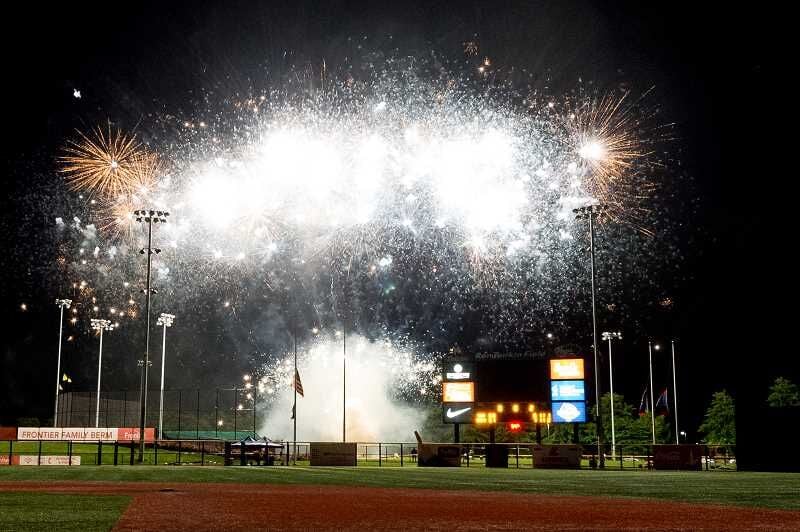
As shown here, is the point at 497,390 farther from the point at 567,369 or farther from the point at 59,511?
the point at 59,511

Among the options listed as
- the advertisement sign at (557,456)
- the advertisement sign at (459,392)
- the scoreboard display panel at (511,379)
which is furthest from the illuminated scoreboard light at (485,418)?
the advertisement sign at (557,456)

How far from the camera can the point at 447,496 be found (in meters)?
16.0

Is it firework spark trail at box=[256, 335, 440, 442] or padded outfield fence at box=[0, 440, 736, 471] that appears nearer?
padded outfield fence at box=[0, 440, 736, 471]

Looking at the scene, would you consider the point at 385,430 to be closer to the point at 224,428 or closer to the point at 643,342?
the point at 224,428

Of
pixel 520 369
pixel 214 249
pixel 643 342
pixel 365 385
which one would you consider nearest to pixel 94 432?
pixel 214 249

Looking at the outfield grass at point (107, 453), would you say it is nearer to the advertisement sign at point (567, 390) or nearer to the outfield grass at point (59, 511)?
the advertisement sign at point (567, 390)

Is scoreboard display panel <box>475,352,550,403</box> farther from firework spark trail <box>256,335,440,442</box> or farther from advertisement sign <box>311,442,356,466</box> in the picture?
firework spark trail <box>256,335,440,442</box>

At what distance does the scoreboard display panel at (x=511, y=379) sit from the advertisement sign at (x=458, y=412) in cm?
77

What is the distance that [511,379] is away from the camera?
4612 cm

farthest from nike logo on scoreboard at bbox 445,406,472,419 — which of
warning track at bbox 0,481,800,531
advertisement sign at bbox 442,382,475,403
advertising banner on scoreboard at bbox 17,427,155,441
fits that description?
warning track at bbox 0,481,800,531

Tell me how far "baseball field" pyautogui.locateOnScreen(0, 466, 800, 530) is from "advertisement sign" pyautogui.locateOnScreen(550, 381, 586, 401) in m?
23.6

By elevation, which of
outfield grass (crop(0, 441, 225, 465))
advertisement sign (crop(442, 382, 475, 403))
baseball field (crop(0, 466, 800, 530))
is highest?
advertisement sign (crop(442, 382, 475, 403))

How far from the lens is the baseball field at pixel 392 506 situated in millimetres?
10086

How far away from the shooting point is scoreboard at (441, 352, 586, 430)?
45875mm
